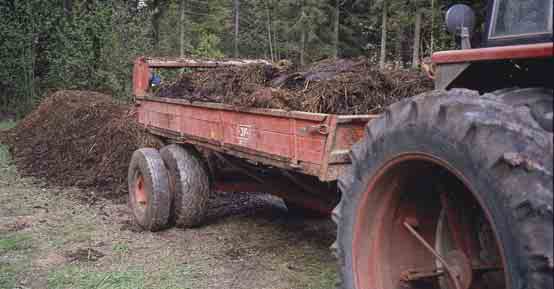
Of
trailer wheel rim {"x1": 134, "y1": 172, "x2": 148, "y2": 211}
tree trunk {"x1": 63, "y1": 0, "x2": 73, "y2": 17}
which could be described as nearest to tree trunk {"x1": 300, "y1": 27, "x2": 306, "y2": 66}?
tree trunk {"x1": 63, "y1": 0, "x2": 73, "y2": 17}

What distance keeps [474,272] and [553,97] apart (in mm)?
1098

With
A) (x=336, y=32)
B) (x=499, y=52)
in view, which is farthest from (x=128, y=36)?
(x=499, y=52)

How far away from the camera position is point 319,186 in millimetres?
4520

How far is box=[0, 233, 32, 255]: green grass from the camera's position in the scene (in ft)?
17.2

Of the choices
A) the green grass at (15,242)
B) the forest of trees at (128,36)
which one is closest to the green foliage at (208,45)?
the forest of trees at (128,36)

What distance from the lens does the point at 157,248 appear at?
5367 millimetres

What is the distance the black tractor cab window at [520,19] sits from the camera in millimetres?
2842

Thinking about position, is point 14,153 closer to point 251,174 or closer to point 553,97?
point 251,174

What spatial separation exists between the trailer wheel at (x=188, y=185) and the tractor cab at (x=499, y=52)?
3.34 metres

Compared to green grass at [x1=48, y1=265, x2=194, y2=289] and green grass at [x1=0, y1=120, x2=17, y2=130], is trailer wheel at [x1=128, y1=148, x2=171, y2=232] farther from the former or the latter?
green grass at [x1=0, y1=120, x2=17, y2=130]

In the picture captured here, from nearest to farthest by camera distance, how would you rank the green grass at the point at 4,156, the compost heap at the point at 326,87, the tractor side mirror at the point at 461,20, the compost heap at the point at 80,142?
the tractor side mirror at the point at 461,20, the compost heap at the point at 326,87, the compost heap at the point at 80,142, the green grass at the point at 4,156

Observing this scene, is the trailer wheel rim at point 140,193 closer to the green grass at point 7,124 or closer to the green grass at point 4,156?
the green grass at point 4,156

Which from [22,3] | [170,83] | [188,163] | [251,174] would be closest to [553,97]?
[251,174]

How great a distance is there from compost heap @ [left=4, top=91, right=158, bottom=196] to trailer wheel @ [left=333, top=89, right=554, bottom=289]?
204 inches
